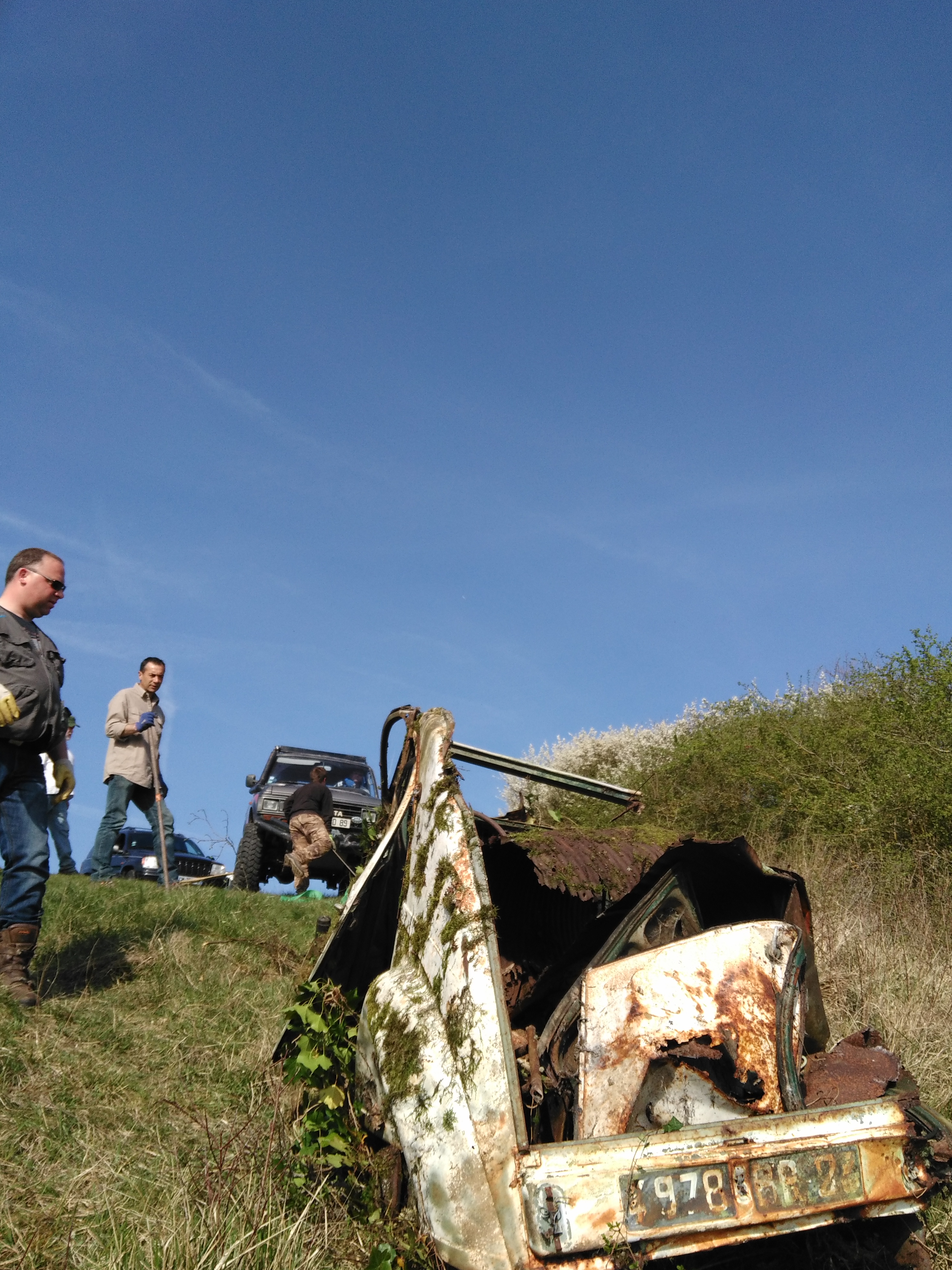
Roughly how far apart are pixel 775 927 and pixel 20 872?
10.6ft

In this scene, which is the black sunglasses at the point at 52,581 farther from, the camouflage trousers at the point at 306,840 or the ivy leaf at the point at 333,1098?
the camouflage trousers at the point at 306,840

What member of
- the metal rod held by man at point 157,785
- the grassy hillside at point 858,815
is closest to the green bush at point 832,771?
the grassy hillside at point 858,815

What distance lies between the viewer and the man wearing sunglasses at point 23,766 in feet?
13.4

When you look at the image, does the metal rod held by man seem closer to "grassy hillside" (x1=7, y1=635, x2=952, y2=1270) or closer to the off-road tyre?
"grassy hillside" (x1=7, y1=635, x2=952, y2=1270)

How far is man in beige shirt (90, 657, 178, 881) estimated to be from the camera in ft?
26.3

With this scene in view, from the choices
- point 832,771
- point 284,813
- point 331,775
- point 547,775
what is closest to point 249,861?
point 284,813

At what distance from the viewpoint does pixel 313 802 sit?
945cm

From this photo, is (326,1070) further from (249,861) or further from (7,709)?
(249,861)

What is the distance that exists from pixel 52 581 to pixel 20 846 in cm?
121

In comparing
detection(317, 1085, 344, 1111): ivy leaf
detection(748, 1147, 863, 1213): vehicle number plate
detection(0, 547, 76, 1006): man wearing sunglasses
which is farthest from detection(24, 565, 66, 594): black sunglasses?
detection(748, 1147, 863, 1213): vehicle number plate

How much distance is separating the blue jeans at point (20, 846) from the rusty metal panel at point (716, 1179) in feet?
10.1

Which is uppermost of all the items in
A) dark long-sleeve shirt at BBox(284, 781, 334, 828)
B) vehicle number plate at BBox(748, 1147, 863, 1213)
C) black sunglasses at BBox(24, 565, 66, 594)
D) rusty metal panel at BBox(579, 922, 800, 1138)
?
black sunglasses at BBox(24, 565, 66, 594)

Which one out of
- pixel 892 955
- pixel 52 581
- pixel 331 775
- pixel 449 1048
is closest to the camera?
pixel 449 1048

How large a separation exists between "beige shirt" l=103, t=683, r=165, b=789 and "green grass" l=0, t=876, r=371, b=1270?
6.13 ft
